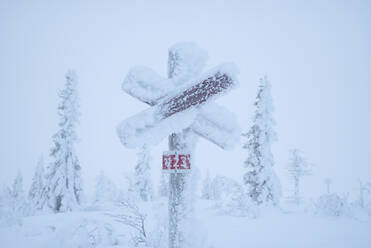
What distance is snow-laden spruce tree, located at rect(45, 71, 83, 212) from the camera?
18.4 m

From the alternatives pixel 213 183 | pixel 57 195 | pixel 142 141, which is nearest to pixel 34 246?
pixel 142 141

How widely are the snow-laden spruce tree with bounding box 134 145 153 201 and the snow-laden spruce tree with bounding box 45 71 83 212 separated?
14138 millimetres

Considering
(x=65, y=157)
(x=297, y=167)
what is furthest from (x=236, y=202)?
(x=297, y=167)

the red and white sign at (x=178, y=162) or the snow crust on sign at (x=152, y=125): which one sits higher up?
the snow crust on sign at (x=152, y=125)

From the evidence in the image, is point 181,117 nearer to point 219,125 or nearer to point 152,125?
point 152,125

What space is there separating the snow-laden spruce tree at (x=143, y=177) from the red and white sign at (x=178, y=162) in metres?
31.0

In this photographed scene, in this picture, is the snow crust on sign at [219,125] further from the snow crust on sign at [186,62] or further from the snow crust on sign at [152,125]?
the snow crust on sign at [186,62]

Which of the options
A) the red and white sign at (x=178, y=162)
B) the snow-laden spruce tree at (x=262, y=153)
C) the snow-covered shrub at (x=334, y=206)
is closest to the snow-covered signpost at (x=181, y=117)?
the red and white sign at (x=178, y=162)

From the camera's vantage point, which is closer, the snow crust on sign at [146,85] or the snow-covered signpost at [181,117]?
the snow-covered signpost at [181,117]

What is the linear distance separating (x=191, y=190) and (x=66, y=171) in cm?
1905

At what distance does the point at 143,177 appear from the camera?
33.3 metres

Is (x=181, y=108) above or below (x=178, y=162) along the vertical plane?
above

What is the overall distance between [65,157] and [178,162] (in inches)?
748

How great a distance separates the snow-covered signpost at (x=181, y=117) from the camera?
210cm
